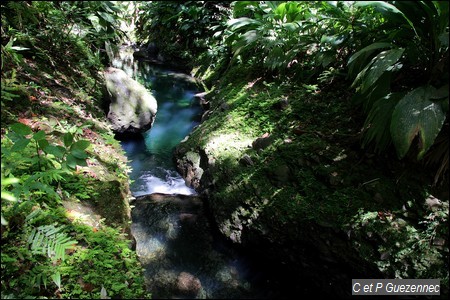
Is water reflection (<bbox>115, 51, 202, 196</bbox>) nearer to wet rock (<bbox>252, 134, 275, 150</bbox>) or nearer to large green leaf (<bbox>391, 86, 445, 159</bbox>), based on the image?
wet rock (<bbox>252, 134, 275, 150</bbox>)

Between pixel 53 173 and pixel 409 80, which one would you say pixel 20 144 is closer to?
pixel 53 173

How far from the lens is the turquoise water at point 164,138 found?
497 centimetres

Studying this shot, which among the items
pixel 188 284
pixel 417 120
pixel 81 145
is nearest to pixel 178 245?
pixel 188 284

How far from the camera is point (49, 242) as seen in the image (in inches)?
81.4

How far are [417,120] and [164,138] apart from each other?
16.3 ft

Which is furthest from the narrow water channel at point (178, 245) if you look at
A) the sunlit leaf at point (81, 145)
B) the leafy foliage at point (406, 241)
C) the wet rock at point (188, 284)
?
the sunlit leaf at point (81, 145)

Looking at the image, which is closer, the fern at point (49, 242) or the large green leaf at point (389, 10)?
the fern at point (49, 242)

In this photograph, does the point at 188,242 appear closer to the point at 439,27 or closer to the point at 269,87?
the point at 269,87

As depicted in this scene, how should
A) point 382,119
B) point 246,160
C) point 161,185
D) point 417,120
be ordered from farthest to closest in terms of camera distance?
point 161,185 → point 246,160 → point 382,119 → point 417,120

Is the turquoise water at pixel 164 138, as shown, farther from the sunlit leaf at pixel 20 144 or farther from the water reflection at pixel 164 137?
the sunlit leaf at pixel 20 144

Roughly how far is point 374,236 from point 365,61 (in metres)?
2.13

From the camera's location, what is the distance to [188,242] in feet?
12.6

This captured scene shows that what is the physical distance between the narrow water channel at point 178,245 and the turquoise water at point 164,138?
18mm

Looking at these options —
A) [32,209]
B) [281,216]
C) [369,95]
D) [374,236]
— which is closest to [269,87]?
[369,95]
